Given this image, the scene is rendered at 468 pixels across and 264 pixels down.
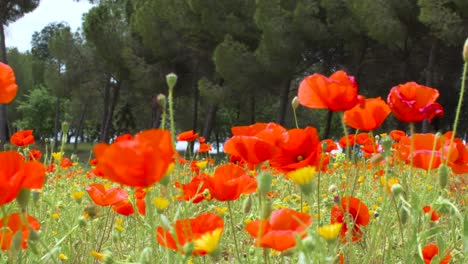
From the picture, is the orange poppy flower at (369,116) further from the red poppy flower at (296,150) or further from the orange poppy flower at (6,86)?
the orange poppy flower at (6,86)

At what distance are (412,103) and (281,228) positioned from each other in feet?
1.45

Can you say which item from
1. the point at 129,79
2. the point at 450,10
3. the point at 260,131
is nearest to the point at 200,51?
the point at 129,79

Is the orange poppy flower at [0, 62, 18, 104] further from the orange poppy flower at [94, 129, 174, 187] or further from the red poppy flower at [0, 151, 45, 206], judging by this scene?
the orange poppy flower at [94, 129, 174, 187]

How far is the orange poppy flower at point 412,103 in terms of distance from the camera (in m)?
1.29

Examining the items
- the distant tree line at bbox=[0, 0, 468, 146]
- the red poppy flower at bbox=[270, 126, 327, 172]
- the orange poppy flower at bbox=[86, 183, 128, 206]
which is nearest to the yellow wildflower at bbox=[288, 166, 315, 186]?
the red poppy flower at bbox=[270, 126, 327, 172]

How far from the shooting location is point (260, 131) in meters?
1.23

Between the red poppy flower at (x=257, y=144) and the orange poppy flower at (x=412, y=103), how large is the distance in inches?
11.0

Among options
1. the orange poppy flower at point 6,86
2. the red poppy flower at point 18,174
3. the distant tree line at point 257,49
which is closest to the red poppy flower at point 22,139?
the orange poppy flower at point 6,86

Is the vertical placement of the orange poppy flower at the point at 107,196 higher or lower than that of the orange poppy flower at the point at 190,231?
lower

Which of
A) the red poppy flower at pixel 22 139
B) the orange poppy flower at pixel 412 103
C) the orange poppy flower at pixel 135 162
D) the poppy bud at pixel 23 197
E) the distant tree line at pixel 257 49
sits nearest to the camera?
the orange poppy flower at pixel 135 162

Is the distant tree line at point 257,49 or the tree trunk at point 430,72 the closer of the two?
the tree trunk at point 430,72

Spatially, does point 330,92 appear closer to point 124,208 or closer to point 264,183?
point 264,183

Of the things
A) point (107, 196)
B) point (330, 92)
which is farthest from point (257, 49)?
point (330, 92)

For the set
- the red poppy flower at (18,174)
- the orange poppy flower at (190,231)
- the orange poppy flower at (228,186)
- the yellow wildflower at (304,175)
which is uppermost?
the red poppy flower at (18,174)
